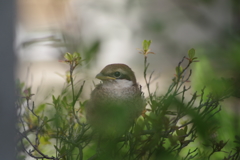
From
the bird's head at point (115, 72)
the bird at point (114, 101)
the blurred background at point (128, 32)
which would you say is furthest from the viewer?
the bird's head at point (115, 72)

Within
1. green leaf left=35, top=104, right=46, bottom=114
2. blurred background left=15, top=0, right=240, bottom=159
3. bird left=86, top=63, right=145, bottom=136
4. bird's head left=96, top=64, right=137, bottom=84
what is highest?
blurred background left=15, top=0, right=240, bottom=159

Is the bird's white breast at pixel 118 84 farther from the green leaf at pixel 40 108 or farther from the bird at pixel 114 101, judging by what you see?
the green leaf at pixel 40 108

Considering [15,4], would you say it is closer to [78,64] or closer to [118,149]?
[78,64]

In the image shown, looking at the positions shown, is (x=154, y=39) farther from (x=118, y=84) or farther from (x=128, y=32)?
(x=128, y=32)

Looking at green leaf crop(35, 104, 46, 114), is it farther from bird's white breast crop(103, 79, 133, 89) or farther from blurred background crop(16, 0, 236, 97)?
bird's white breast crop(103, 79, 133, 89)

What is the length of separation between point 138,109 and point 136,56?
3.94 ft

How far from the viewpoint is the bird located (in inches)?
26.4

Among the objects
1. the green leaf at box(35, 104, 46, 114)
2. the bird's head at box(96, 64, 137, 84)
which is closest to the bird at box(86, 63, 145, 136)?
the bird's head at box(96, 64, 137, 84)

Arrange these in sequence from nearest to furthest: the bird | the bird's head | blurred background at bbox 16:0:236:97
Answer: the bird < blurred background at bbox 16:0:236:97 < the bird's head

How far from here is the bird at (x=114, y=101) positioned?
2.20 ft

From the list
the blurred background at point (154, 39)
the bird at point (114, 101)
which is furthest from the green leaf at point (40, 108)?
the bird at point (114, 101)

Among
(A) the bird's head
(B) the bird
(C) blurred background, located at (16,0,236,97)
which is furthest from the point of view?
(A) the bird's head

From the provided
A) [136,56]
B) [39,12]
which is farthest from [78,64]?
[39,12]

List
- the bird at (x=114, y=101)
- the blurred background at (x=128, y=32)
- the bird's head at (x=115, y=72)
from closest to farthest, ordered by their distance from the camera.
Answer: the bird at (x=114, y=101)
the blurred background at (x=128, y=32)
the bird's head at (x=115, y=72)
